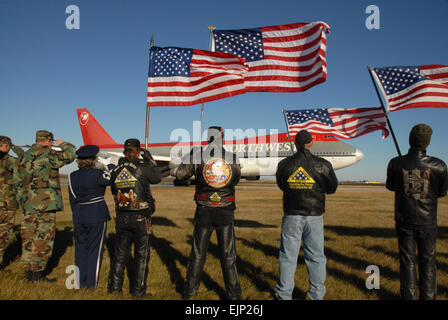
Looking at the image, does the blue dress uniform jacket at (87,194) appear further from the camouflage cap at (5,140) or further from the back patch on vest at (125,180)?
the camouflage cap at (5,140)

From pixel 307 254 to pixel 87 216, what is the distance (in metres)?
2.98

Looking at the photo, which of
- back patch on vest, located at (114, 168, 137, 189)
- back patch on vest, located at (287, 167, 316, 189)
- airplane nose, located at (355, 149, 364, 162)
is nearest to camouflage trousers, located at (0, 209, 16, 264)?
back patch on vest, located at (114, 168, 137, 189)

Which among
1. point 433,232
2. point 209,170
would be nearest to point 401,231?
point 433,232

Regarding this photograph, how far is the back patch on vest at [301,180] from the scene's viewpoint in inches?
135

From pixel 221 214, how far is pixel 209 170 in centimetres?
60

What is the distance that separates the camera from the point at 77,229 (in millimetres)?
3852

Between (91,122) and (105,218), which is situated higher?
(91,122)

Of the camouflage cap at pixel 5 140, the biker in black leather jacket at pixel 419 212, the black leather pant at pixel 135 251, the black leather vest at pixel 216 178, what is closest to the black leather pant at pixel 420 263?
the biker in black leather jacket at pixel 419 212

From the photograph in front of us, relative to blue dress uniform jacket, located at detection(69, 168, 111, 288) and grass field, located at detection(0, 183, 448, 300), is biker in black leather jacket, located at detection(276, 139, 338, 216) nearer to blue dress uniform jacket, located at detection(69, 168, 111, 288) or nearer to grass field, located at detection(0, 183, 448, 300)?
grass field, located at detection(0, 183, 448, 300)

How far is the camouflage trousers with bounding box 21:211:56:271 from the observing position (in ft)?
13.5

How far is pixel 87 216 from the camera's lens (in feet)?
12.6

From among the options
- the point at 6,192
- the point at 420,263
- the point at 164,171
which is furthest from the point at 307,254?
the point at 6,192

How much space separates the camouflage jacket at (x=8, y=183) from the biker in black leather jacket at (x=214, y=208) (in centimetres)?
322
